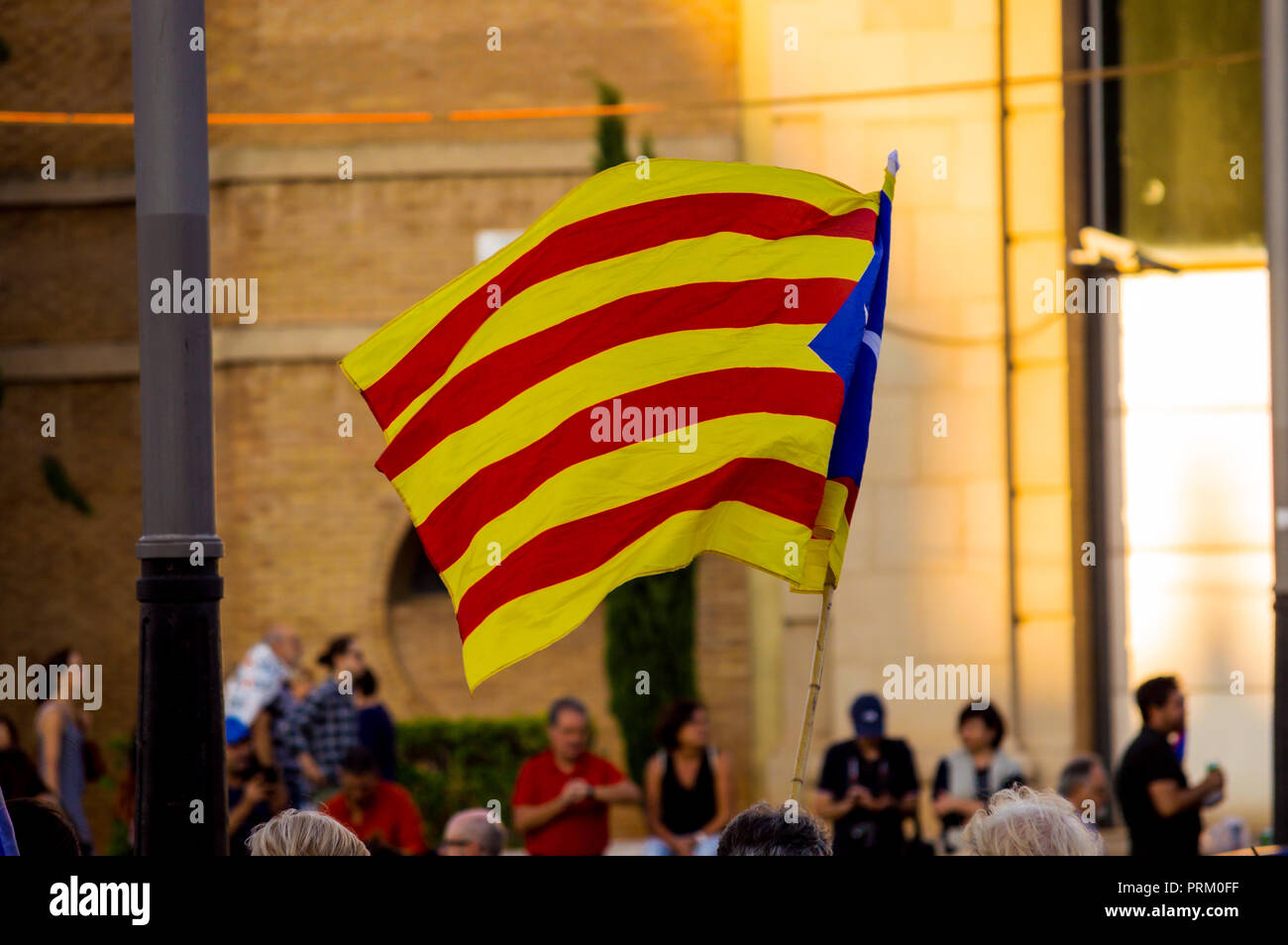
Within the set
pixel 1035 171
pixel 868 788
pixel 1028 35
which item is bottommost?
pixel 868 788

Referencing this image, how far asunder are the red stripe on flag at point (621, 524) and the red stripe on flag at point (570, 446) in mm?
148

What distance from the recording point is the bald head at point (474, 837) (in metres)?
6.68

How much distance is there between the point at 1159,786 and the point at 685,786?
2.35m

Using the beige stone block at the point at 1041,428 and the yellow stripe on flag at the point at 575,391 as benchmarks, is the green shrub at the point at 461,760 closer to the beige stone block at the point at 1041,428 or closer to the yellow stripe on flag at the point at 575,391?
the beige stone block at the point at 1041,428

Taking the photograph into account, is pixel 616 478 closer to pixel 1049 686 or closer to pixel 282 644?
pixel 282 644

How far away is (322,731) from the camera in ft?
32.2

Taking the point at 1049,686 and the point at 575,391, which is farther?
the point at 1049,686

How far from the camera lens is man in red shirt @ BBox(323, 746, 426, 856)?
7754mm

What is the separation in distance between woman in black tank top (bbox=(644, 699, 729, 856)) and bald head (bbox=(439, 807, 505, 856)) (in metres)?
1.74

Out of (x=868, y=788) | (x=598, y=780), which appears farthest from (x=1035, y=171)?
(x=598, y=780)

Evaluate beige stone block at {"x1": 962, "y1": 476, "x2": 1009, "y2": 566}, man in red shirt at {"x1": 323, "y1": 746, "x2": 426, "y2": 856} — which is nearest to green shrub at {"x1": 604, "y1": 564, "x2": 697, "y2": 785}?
beige stone block at {"x1": 962, "y1": 476, "x2": 1009, "y2": 566}

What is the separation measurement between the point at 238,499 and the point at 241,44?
409cm

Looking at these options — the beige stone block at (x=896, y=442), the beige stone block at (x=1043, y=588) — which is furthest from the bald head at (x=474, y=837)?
the beige stone block at (x=1043, y=588)
